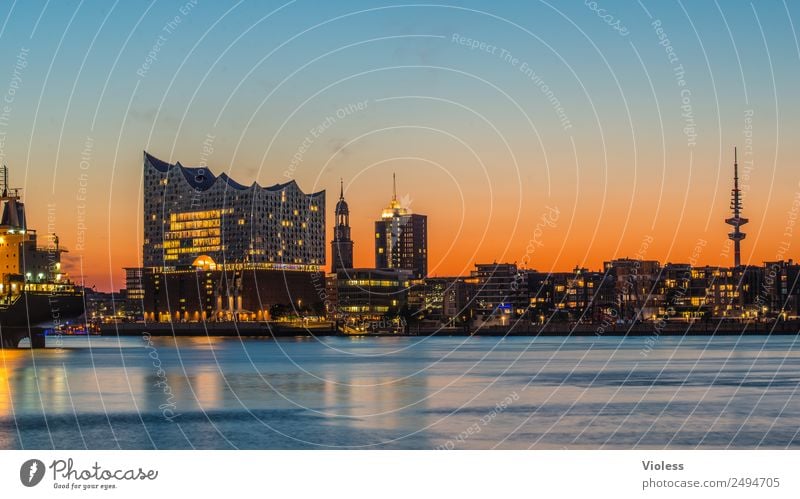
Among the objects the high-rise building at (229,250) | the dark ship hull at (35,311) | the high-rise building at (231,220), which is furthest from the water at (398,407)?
the high-rise building at (231,220)

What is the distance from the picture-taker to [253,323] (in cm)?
16775

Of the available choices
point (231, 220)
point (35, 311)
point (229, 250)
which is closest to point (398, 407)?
point (35, 311)

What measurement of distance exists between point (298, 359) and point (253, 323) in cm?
8625

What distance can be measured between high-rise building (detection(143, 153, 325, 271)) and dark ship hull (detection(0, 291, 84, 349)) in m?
102

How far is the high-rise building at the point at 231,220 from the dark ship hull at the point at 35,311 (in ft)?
335

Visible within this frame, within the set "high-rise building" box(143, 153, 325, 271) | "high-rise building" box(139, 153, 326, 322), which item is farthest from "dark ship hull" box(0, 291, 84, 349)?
"high-rise building" box(143, 153, 325, 271)

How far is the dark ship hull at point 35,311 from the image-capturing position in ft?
254

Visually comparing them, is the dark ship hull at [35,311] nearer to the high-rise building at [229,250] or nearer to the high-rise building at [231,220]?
the high-rise building at [229,250]

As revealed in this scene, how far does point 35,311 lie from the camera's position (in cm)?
7825

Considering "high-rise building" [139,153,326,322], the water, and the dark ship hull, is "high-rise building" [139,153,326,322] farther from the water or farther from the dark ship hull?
the water

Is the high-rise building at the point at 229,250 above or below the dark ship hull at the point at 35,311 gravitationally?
above

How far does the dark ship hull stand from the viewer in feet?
254
